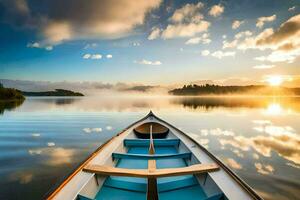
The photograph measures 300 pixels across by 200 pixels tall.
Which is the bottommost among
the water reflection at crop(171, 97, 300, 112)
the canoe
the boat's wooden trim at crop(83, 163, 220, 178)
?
the water reflection at crop(171, 97, 300, 112)

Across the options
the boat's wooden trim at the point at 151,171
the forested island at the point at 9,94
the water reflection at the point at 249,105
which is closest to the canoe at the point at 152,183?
the boat's wooden trim at the point at 151,171

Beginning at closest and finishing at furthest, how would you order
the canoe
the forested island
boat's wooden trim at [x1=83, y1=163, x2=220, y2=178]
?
the canoe → boat's wooden trim at [x1=83, y1=163, x2=220, y2=178] → the forested island

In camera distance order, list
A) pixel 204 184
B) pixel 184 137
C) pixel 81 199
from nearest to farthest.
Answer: pixel 81 199
pixel 204 184
pixel 184 137

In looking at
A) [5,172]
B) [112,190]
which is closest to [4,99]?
[5,172]

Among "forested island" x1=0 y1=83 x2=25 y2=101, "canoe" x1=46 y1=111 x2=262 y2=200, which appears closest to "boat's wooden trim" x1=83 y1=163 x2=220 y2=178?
"canoe" x1=46 y1=111 x2=262 y2=200

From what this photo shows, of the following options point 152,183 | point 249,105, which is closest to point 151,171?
point 152,183

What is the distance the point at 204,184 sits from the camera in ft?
13.9

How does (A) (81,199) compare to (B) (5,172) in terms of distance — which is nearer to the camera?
(A) (81,199)

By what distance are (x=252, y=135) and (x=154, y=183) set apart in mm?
14013

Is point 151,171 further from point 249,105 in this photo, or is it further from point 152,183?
point 249,105

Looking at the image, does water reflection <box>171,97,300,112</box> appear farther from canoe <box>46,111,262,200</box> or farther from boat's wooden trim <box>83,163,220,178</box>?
boat's wooden trim <box>83,163,220,178</box>

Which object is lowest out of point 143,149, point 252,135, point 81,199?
point 252,135

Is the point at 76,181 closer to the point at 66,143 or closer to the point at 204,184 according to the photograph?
the point at 204,184

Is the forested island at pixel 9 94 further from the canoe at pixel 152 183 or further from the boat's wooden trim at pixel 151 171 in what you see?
the boat's wooden trim at pixel 151 171
